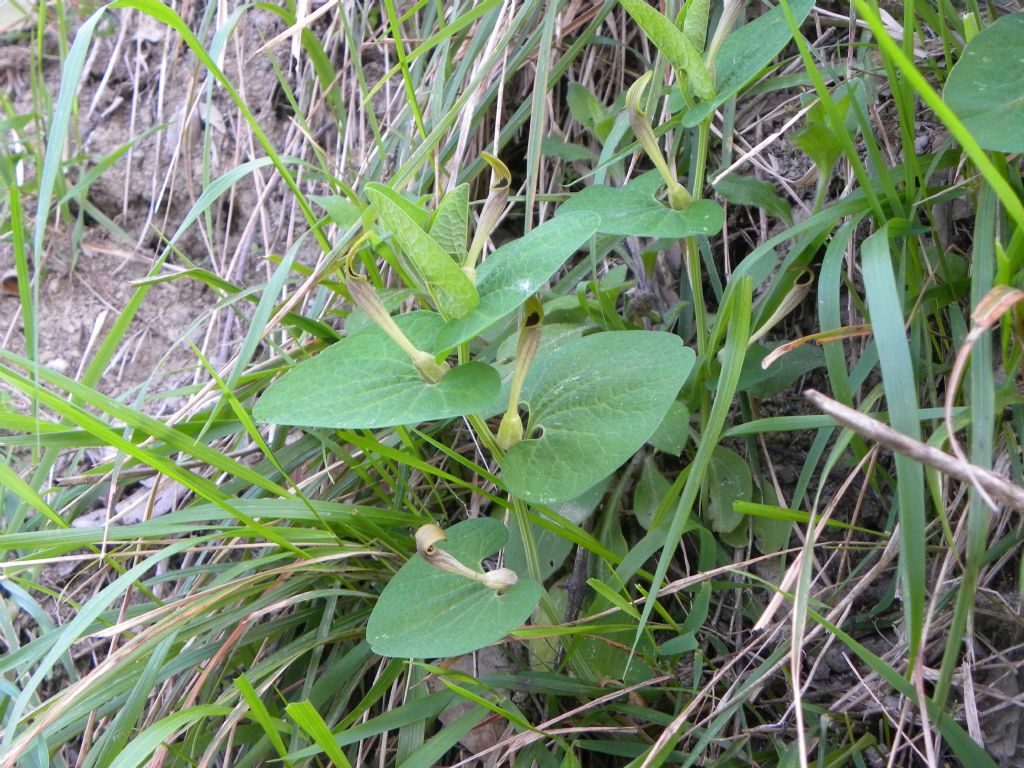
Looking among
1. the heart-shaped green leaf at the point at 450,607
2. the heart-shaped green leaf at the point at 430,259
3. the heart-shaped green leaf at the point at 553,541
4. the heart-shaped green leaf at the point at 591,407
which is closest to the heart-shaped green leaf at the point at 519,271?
the heart-shaped green leaf at the point at 430,259

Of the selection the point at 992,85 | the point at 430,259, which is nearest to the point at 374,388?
the point at 430,259

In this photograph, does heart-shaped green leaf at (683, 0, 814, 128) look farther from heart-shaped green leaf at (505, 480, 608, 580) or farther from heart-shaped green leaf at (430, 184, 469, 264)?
heart-shaped green leaf at (505, 480, 608, 580)

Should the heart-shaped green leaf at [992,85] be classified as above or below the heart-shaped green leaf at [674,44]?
below

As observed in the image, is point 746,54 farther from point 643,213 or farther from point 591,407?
point 591,407

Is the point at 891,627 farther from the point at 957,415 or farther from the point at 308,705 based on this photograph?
the point at 308,705

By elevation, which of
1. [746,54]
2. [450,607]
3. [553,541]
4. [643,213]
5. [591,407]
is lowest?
[553,541]

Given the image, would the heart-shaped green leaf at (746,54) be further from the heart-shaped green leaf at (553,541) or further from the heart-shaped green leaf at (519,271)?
the heart-shaped green leaf at (553,541)
